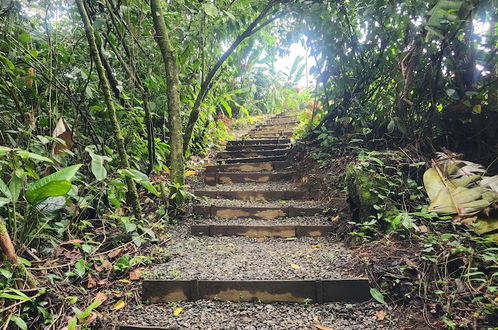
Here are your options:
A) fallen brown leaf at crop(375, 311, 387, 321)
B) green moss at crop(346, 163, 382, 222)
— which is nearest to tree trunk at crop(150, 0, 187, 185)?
green moss at crop(346, 163, 382, 222)

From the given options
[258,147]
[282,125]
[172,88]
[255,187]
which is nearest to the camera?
[172,88]

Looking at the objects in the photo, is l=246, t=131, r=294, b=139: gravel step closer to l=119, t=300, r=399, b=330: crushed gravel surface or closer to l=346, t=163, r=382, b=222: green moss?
l=346, t=163, r=382, b=222: green moss

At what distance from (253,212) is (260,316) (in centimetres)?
148

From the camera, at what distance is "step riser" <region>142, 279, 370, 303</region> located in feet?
5.60

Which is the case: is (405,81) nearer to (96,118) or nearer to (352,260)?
(352,260)

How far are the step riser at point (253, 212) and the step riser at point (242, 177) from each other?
3.14 ft

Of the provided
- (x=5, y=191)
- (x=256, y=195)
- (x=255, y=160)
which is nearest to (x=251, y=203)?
(x=256, y=195)

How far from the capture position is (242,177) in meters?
4.11

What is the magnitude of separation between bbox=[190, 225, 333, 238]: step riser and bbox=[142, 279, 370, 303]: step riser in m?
0.92

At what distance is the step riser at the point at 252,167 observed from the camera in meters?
4.35

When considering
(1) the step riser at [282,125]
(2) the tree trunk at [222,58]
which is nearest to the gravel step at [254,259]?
(2) the tree trunk at [222,58]

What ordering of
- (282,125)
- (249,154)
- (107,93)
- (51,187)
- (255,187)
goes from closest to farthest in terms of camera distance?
(51,187) < (107,93) < (255,187) < (249,154) < (282,125)

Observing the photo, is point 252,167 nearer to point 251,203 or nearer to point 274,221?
point 251,203

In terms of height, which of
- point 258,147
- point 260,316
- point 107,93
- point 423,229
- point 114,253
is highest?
point 107,93
